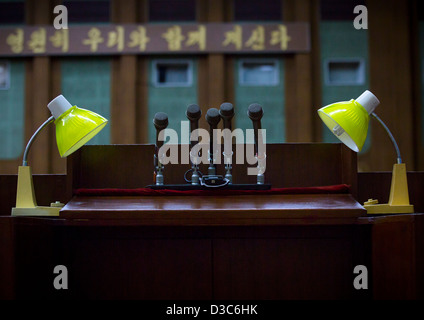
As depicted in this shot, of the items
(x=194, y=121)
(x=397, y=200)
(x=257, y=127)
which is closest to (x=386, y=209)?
(x=397, y=200)

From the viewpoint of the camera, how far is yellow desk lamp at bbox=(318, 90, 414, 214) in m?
1.61

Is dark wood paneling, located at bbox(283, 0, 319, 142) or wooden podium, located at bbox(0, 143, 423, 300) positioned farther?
dark wood paneling, located at bbox(283, 0, 319, 142)

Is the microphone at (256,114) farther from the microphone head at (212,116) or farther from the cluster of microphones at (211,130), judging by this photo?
the microphone head at (212,116)

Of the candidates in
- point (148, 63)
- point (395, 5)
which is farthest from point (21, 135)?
point (395, 5)

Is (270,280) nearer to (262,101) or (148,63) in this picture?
(262,101)

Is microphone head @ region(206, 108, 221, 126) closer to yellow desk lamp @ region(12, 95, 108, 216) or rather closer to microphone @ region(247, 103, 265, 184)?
microphone @ region(247, 103, 265, 184)

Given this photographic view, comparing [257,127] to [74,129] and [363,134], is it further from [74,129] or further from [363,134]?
[74,129]

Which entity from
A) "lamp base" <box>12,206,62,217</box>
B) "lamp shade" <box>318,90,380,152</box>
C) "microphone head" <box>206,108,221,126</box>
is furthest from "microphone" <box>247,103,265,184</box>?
"lamp base" <box>12,206,62,217</box>

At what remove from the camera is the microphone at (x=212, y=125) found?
1.72 metres

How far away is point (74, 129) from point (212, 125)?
522mm

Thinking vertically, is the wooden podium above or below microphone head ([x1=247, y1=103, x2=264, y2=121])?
below

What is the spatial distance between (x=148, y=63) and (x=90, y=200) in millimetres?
3315

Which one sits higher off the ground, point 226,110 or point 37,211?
point 226,110

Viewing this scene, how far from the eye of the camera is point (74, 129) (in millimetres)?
1666
